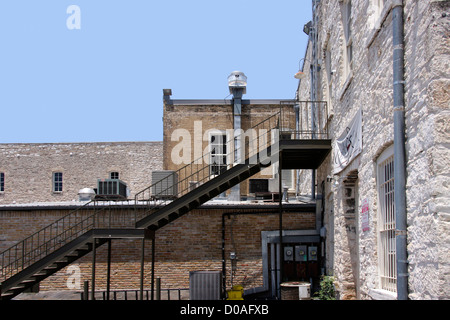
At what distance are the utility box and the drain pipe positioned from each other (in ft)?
27.1

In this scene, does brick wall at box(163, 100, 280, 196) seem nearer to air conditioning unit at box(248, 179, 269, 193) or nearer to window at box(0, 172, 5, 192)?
air conditioning unit at box(248, 179, 269, 193)

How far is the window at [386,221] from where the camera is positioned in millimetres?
7379

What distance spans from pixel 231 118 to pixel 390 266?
659 inches

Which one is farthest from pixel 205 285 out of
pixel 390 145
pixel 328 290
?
pixel 390 145

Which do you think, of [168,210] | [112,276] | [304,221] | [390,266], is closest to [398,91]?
[390,266]

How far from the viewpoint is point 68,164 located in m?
37.1

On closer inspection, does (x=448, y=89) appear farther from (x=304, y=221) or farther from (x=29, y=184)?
(x=29, y=184)

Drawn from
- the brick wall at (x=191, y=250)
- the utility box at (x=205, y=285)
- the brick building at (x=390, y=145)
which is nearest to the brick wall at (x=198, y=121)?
the brick wall at (x=191, y=250)

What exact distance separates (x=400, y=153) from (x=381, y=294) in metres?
2.23

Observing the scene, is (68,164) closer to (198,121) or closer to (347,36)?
(198,121)

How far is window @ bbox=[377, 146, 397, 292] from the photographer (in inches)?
291

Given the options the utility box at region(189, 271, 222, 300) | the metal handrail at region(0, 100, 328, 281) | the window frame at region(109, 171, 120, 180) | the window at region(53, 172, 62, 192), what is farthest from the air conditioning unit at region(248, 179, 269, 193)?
the window at region(53, 172, 62, 192)

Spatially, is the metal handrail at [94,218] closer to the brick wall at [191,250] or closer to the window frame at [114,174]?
the brick wall at [191,250]

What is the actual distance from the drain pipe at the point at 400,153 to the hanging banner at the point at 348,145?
7.54ft
